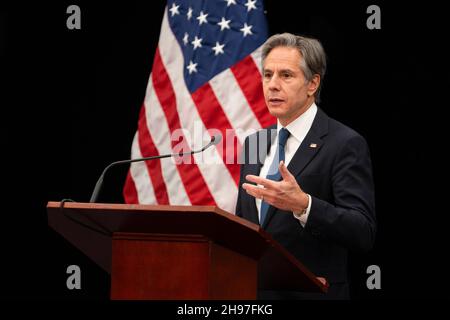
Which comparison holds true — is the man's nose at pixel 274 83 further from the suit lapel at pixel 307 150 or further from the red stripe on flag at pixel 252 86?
the red stripe on flag at pixel 252 86

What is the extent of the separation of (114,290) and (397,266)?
6.69ft

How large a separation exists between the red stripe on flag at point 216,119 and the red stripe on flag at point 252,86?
151mm

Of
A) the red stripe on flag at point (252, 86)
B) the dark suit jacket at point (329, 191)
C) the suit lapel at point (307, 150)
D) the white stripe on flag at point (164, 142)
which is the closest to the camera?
the dark suit jacket at point (329, 191)

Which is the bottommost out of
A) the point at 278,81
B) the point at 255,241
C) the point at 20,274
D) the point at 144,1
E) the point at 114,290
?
the point at 20,274

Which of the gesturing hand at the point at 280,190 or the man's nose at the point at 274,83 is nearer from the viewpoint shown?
the gesturing hand at the point at 280,190

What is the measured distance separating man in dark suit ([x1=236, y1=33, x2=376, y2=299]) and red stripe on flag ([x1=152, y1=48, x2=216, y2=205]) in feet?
2.77

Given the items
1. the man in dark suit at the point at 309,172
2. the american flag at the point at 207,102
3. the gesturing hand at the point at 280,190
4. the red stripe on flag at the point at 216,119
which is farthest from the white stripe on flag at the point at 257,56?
the gesturing hand at the point at 280,190

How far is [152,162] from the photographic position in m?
3.58

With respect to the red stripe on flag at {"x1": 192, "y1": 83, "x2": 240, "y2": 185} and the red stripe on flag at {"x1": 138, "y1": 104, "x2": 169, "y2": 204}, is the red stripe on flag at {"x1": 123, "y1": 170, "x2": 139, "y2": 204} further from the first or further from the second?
the red stripe on flag at {"x1": 192, "y1": 83, "x2": 240, "y2": 185}

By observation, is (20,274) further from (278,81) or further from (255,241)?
(255,241)

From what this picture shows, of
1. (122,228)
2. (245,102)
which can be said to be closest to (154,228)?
(122,228)

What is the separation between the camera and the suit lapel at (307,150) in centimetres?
221

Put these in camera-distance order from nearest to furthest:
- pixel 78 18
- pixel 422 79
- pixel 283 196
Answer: pixel 283 196, pixel 422 79, pixel 78 18

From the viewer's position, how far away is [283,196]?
5.54 ft
